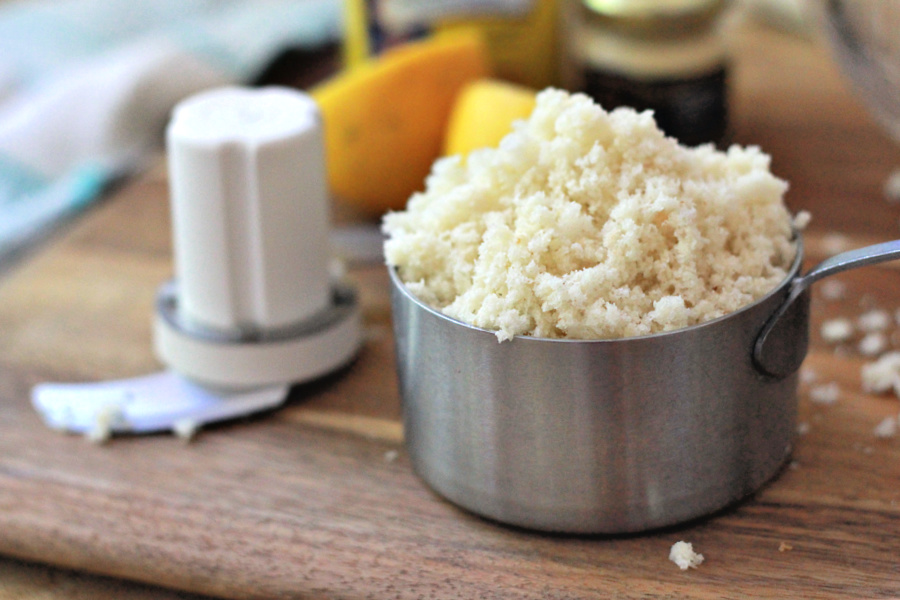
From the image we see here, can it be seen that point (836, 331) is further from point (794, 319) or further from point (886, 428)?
point (794, 319)

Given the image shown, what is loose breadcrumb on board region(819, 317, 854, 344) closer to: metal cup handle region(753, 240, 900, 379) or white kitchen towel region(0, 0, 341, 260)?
metal cup handle region(753, 240, 900, 379)

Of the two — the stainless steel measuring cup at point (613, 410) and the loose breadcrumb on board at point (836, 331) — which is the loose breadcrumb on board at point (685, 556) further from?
the loose breadcrumb on board at point (836, 331)

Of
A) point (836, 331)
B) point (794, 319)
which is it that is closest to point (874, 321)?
point (836, 331)

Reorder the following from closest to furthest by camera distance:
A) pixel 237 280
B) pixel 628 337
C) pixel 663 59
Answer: pixel 628 337
pixel 237 280
pixel 663 59

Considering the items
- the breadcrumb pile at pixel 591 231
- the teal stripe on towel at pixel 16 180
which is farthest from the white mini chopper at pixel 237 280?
the teal stripe on towel at pixel 16 180

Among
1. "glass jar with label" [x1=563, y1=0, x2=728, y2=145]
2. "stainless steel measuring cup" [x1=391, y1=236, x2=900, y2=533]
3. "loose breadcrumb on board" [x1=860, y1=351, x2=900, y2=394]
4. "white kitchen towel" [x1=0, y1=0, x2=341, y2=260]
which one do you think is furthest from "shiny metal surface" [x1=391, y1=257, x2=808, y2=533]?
"white kitchen towel" [x1=0, y1=0, x2=341, y2=260]

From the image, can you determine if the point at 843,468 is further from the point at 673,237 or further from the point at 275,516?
the point at 275,516
